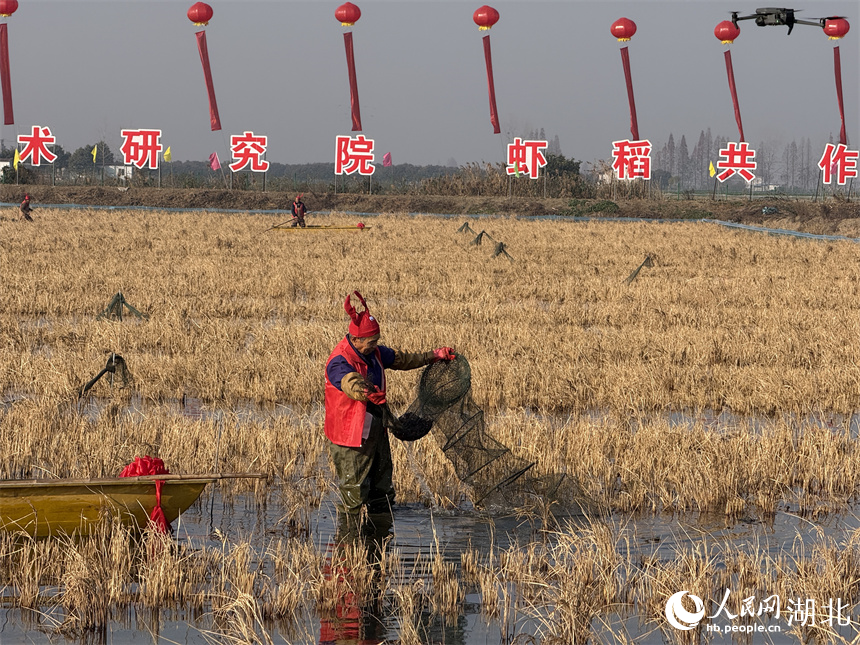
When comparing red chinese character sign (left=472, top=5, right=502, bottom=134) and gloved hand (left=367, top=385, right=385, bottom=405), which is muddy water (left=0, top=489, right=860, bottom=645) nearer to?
gloved hand (left=367, top=385, right=385, bottom=405)

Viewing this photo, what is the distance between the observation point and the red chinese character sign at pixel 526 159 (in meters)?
54.9

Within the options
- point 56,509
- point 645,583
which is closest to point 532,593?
point 645,583

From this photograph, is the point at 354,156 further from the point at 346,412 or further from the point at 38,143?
the point at 346,412

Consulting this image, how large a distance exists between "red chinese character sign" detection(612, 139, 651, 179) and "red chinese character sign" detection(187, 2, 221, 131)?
20.4m

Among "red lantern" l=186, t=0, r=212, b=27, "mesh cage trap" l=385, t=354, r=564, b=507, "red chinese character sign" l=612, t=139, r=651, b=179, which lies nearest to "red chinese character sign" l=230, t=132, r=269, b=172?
"red lantern" l=186, t=0, r=212, b=27

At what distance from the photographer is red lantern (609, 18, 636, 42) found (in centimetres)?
4384

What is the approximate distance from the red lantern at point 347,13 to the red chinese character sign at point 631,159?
17.0 m

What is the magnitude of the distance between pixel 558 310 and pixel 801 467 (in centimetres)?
846

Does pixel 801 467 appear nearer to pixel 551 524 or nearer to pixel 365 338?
pixel 551 524

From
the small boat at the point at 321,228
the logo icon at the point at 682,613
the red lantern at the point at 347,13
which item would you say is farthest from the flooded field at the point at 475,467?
the red lantern at the point at 347,13

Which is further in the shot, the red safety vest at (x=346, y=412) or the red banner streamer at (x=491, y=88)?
the red banner streamer at (x=491, y=88)

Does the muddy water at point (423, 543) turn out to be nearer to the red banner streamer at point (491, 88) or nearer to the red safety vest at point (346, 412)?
the red safety vest at point (346, 412)

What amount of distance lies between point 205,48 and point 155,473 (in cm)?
3965

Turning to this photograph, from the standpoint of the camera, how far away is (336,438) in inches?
261
